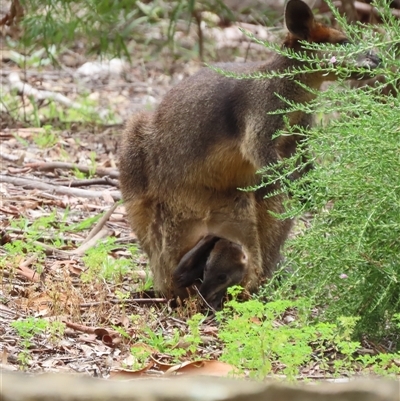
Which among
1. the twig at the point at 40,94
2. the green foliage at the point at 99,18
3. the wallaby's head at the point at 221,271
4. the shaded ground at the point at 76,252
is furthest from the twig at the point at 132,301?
the twig at the point at 40,94

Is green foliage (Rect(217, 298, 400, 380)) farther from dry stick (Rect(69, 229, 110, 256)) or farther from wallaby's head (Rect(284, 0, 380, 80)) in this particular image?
dry stick (Rect(69, 229, 110, 256))

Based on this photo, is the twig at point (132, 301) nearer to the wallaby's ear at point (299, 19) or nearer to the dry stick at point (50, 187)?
the wallaby's ear at point (299, 19)

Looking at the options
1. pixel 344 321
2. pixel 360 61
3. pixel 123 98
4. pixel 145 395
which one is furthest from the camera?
pixel 123 98

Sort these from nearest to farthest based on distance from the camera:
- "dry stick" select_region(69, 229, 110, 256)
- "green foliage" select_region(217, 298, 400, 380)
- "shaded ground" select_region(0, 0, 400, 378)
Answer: "green foliage" select_region(217, 298, 400, 380) → "shaded ground" select_region(0, 0, 400, 378) → "dry stick" select_region(69, 229, 110, 256)

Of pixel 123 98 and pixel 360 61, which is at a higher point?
pixel 360 61

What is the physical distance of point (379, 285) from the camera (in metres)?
4.02

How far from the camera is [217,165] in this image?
5.41 metres

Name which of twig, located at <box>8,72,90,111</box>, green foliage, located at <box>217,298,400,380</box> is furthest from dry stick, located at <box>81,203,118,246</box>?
twig, located at <box>8,72,90,111</box>

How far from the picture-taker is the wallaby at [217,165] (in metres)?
5.34

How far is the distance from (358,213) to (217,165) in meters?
1.60

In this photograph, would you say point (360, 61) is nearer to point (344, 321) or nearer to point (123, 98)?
point (344, 321)

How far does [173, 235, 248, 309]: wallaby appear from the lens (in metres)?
5.22

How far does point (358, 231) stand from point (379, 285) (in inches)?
11.5

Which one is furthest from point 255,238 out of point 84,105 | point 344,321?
point 84,105
